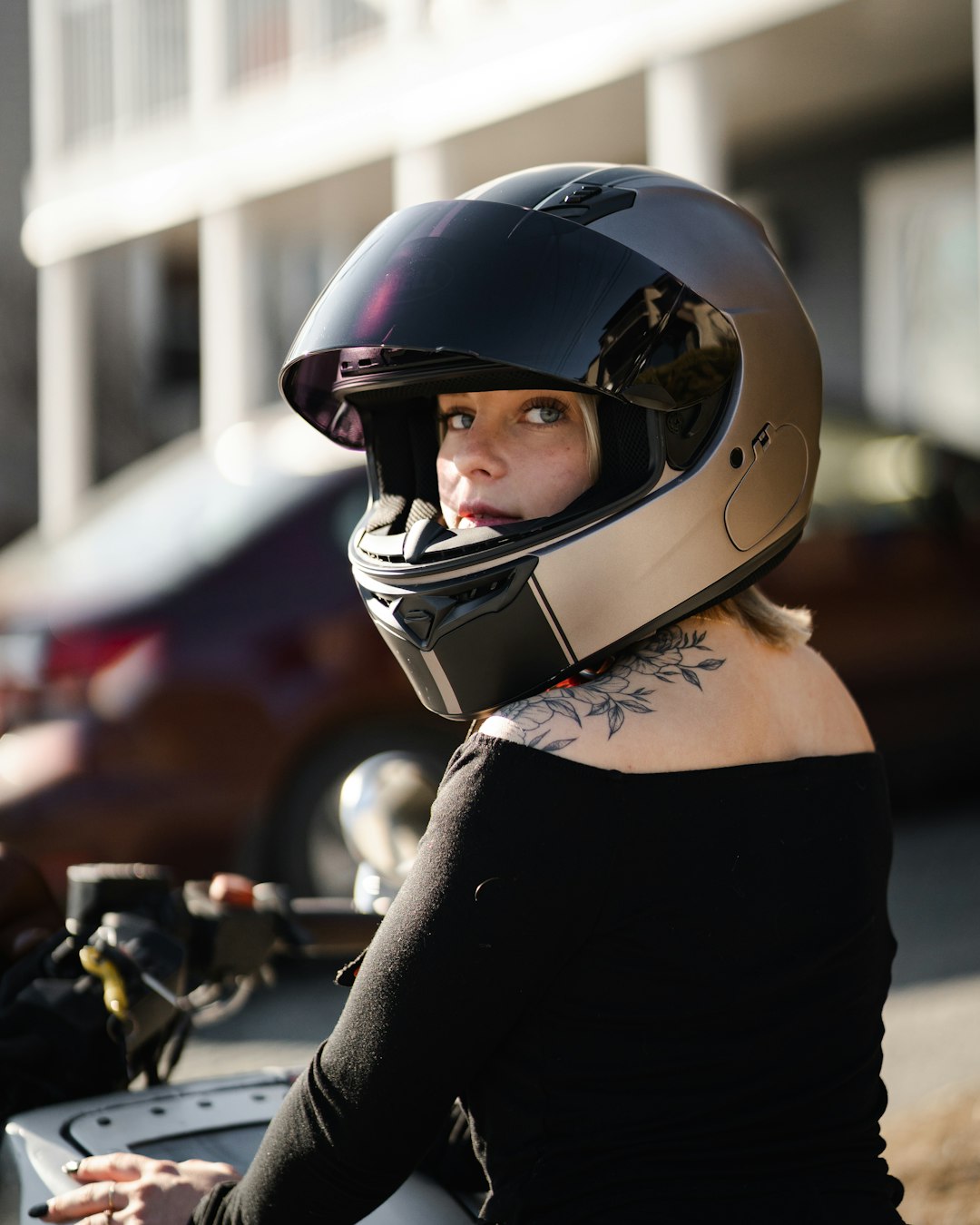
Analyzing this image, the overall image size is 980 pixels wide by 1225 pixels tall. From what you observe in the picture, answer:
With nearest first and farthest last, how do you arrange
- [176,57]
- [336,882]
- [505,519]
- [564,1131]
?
1. [564,1131]
2. [505,519]
3. [336,882]
4. [176,57]

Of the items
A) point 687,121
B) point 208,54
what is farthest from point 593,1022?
point 208,54

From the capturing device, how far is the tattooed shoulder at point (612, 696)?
1426mm

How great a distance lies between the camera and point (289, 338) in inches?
668

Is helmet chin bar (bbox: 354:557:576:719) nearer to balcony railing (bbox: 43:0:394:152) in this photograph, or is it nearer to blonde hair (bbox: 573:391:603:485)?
blonde hair (bbox: 573:391:603:485)

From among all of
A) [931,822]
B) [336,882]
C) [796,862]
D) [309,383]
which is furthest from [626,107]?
[796,862]

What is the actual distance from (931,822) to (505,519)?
16.9 ft

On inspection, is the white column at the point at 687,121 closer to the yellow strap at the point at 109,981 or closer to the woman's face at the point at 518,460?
the woman's face at the point at 518,460

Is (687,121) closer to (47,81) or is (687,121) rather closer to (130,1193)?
(130,1193)

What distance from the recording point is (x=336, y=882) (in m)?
5.11

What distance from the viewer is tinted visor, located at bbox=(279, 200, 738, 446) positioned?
1612 millimetres

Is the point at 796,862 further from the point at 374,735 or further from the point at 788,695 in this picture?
the point at 374,735

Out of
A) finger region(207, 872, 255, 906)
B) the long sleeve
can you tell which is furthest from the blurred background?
the long sleeve

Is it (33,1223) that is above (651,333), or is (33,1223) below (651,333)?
below

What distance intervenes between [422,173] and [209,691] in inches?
236
